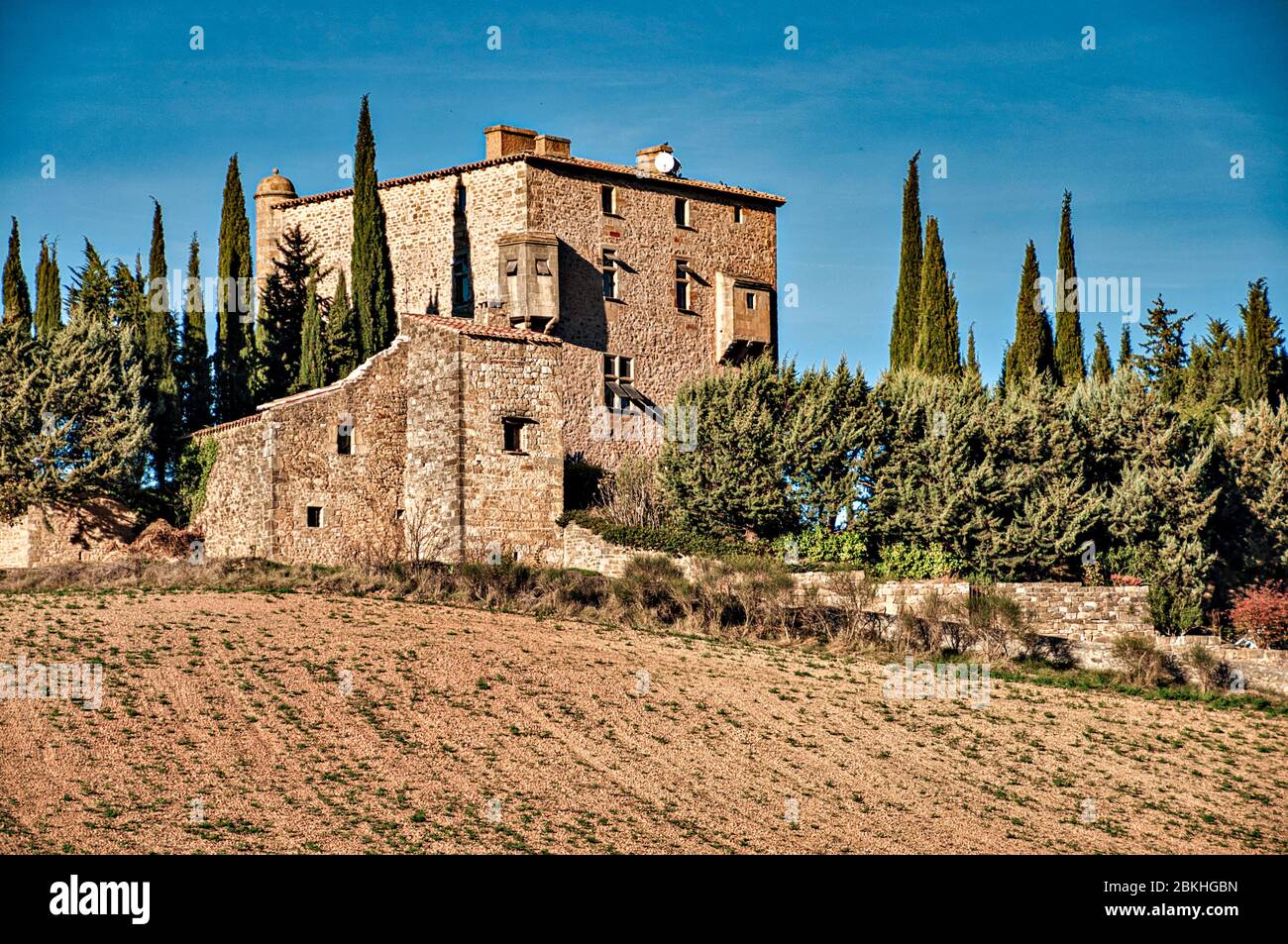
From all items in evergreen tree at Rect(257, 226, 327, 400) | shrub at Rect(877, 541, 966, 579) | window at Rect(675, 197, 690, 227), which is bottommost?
shrub at Rect(877, 541, 966, 579)

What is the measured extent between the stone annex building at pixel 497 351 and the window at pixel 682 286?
6 cm

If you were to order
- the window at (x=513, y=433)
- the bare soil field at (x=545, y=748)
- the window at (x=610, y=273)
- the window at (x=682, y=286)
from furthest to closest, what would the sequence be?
1. the window at (x=682, y=286)
2. the window at (x=610, y=273)
3. the window at (x=513, y=433)
4. the bare soil field at (x=545, y=748)

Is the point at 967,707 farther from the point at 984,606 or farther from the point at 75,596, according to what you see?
the point at 75,596

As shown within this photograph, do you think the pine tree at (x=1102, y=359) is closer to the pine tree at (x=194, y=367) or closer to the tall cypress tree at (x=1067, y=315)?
the tall cypress tree at (x=1067, y=315)

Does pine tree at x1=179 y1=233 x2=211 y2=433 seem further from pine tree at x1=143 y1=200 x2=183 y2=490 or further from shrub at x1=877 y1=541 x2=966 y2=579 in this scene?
shrub at x1=877 y1=541 x2=966 y2=579

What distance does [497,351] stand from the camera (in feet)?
123

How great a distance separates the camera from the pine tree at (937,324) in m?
45.8

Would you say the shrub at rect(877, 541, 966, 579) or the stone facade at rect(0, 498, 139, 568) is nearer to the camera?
the shrub at rect(877, 541, 966, 579)

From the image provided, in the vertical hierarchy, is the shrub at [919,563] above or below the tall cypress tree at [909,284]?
below

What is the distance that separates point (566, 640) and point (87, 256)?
2326cm

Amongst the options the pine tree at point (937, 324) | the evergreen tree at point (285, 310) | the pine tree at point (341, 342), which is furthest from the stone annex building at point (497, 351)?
the pine tree at point (937, 324)

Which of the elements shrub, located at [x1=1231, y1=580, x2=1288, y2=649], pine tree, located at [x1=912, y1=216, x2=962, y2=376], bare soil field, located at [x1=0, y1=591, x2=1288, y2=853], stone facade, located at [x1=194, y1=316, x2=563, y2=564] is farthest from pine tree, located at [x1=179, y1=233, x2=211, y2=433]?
shrub, located at [x1=1231, y1=580, x2=1288, y2=649]

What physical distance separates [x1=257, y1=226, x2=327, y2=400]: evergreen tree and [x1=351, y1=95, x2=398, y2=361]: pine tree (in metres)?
2.32

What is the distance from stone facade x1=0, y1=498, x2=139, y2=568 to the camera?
39156mm
